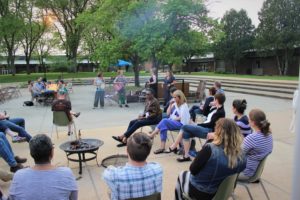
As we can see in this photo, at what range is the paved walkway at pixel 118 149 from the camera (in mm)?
4098

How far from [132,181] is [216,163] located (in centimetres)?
83

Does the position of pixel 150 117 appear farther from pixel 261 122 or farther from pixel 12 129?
pixel 261 122

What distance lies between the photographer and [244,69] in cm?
3578

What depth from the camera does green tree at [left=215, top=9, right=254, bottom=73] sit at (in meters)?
33.8

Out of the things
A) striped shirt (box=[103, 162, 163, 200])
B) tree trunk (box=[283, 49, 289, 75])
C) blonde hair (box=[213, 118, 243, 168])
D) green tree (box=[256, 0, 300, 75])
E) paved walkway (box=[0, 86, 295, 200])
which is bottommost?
paved walkway (box=[0, 86, 295, 200])

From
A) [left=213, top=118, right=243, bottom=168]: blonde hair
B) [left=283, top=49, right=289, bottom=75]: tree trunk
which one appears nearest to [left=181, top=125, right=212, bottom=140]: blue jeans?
[left=213, top=118, right=243, bottom=168]: blonde hair

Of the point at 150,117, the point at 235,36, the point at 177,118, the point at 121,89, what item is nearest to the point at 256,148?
the point at 177,118

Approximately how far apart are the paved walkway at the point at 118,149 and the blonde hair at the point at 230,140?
1298 mm

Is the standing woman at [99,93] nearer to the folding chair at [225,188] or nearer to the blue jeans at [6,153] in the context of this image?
the blue jeans at [6,153]

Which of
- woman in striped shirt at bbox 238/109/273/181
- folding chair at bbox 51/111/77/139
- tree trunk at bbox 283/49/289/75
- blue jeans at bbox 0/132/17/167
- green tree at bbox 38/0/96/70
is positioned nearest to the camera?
Answer: woman in striped shirt at bbox 238/109/273/181

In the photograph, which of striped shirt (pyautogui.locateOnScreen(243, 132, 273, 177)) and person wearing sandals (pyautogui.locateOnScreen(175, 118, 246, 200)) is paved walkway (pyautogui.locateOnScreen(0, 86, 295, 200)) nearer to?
striped shirt (pyautogui.locateOnScreen(243, 132, 273, 177))

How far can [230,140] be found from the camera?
112 inches

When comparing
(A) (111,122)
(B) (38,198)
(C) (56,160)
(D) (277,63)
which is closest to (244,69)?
(D) (277,63)

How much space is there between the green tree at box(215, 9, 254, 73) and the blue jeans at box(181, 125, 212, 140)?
3080 centimetres
